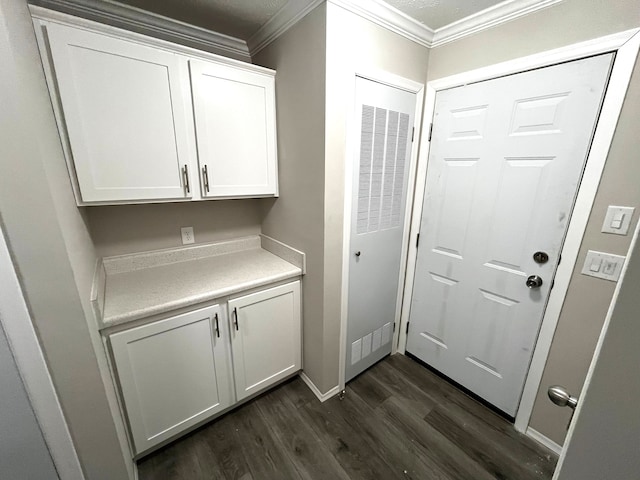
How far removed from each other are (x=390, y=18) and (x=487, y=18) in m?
0.51

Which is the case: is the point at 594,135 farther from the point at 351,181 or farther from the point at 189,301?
the point at 189,301

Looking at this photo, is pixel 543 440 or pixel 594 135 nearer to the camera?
pixel 594 135

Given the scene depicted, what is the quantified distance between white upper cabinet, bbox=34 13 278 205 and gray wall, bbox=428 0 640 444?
1.27 m

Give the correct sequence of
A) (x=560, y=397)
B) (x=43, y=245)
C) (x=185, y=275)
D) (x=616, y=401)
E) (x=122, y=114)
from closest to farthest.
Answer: (x=616, y=401) < (x=560, y=397) < (x=43, y=245) < (x=122, y=114) < (x=185, y=275)

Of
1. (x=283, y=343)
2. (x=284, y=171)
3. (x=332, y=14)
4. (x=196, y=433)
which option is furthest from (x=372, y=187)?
(x=196, y=433)

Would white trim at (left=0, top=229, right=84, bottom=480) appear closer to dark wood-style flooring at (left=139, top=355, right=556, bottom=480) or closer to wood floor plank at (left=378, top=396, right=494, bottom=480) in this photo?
dark wood-style flooring at (left=139, top=355, right=556, bottom=480)

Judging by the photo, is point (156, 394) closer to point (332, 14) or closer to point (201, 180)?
Answer: point (201, 180)

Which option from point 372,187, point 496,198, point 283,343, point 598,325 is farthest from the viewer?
point 283,343

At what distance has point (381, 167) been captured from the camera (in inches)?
63.7

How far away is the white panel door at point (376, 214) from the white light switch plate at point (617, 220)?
0.98 metres

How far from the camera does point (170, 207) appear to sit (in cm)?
174

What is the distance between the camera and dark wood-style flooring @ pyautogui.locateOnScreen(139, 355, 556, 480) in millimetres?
1333

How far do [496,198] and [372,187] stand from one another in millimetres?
700

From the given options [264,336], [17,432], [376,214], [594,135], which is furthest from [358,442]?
[594,135]
